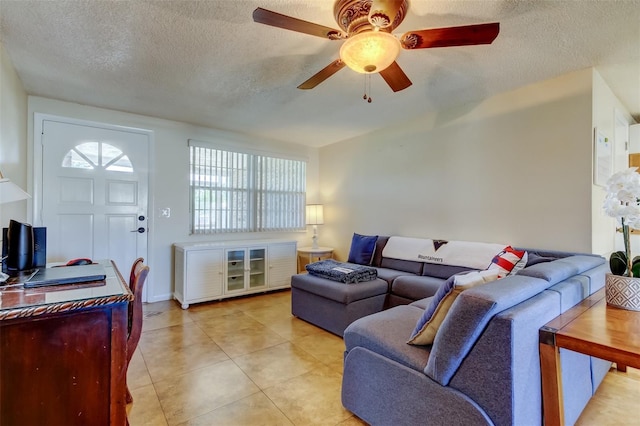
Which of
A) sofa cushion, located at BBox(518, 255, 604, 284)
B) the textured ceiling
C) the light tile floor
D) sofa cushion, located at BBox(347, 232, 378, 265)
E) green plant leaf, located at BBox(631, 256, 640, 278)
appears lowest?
the light tile floor

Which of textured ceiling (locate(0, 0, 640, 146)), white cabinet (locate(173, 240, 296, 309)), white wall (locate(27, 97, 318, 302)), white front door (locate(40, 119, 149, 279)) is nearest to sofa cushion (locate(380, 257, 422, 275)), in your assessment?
white cabinet (locate(173, 240, 296, 309))

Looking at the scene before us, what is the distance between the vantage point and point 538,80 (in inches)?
105

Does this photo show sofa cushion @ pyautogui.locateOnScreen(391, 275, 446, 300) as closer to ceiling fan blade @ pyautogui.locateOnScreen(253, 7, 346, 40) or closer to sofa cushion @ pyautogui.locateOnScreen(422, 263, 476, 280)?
sofa cushion @ pyautogui.locateOnScreen(422, 263, 476, 280)

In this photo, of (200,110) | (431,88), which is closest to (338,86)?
(431,88)

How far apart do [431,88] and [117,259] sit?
3857 mm

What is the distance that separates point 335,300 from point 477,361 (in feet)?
5.44

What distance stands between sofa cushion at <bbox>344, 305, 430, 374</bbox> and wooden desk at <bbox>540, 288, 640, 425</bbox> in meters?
0.48

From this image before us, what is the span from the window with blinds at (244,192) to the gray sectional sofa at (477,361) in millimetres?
2964

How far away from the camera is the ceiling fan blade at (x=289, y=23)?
4.66ft

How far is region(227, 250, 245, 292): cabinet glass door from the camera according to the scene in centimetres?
388

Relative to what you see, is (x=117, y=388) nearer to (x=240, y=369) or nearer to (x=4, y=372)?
(x=4, y=372)

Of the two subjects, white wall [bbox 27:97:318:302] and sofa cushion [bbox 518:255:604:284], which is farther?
white wall [bbox 27:97:318:302]

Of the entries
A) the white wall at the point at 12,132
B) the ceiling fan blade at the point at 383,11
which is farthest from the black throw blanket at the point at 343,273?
the white wall at the point at 12,132

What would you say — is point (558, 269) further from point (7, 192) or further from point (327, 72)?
point (7, 192)
